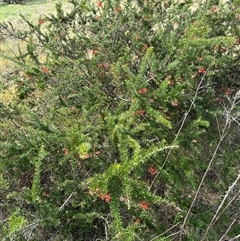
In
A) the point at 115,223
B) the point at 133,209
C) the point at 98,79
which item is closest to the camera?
the point at 115,223

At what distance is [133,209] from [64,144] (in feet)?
2.36

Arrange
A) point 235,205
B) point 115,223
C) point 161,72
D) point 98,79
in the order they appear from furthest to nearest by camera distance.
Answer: point 98,79
point 161,72
point 235,205
point 115,223

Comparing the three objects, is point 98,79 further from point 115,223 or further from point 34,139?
point 115,223

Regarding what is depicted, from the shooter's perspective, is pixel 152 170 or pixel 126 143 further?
pixel 152 170

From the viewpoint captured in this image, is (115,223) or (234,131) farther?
(234,131)

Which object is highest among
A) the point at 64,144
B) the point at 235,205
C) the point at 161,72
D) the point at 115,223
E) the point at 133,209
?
the point at 161,72

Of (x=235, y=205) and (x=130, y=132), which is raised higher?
(x=130, y=132)

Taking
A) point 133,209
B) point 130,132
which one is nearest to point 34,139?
point 130,132

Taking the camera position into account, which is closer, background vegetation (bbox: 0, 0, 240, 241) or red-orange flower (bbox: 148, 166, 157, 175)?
background vegetation (bbox: 0, 0, 240, 241)

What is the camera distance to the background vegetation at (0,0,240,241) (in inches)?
100

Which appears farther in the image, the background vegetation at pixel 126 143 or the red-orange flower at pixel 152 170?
the red-orange flower at pixel 152 170

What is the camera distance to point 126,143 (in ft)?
8.46

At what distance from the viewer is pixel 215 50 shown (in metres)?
4.15

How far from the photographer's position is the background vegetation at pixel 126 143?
2549 mm
